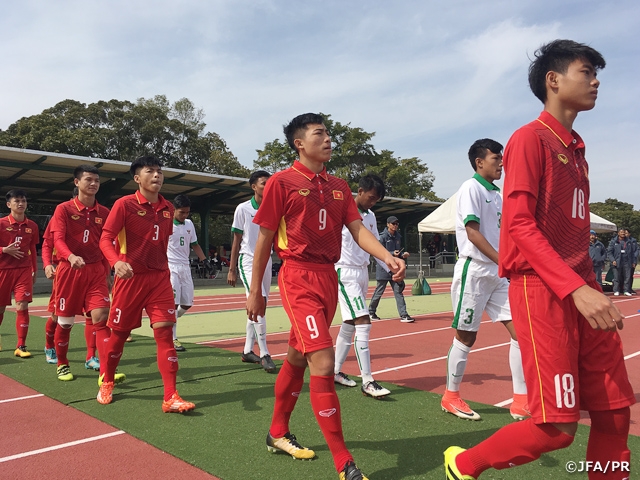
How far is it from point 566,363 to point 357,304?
292 cm

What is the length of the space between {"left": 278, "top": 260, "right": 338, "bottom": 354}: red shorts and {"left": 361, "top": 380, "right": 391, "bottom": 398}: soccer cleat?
66.4 inches

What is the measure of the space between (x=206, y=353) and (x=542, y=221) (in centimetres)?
572

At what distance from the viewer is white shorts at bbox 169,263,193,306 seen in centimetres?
752

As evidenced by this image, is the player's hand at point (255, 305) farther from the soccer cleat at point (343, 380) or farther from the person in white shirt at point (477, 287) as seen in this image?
the soccer cleat at point (343, 380)

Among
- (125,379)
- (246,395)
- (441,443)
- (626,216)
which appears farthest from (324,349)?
(626,216)

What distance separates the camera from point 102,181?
70.6ft

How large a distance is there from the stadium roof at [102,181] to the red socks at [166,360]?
15.0 meters

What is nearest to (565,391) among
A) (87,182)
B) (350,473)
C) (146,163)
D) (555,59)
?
(350,473)

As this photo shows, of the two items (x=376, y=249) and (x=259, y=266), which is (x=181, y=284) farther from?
(x=376, y=249)

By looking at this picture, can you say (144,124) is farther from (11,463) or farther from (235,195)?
(11,463)

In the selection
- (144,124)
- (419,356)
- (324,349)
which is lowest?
(419,356)

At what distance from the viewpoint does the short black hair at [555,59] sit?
2.34 metres

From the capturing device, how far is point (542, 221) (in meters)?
2.28

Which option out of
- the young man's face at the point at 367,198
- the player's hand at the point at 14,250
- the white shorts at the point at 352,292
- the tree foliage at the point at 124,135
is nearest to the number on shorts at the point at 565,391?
the white shorts at the point at 352,292
